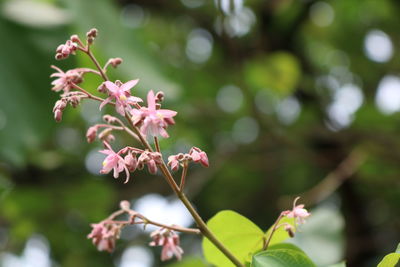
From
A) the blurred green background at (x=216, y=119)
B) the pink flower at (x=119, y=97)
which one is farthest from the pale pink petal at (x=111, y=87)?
the blurred green background at (x=216, y=119)

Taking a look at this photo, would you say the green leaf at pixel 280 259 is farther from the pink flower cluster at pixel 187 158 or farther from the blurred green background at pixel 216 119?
the blurred green background at pixel 216 119

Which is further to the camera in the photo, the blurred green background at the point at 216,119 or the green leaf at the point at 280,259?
the blurred green background at the point at 216,119

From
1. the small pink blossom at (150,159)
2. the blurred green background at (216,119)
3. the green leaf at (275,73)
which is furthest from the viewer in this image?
the green leaf at (275,73)

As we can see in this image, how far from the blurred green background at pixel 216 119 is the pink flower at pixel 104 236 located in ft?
3.81

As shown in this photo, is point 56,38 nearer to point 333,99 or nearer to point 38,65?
point 38,65

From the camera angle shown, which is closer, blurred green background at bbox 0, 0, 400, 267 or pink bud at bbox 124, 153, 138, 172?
pink bud at bbox 124, 153, 138, 172

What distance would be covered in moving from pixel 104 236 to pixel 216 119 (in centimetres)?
186

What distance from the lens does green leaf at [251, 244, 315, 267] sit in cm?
60

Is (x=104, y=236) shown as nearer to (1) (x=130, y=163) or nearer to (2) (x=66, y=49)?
(1) (x=130, y=163)

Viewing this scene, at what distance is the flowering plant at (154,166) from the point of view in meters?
0.60

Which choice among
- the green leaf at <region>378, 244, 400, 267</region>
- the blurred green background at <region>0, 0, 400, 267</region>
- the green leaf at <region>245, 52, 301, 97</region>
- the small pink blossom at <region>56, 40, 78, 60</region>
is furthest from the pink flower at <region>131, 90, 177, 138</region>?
the green leaf at <region>245, 52, 301, 97</region>

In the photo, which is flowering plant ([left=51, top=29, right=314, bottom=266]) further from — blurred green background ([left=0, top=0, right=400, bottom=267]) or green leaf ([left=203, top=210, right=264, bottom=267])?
blurred green background ([left=0, top=0, right=400, bottom=267])

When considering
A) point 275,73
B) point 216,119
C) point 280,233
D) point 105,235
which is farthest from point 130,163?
point 216,119

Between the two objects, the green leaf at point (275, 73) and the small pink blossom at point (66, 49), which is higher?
the small pink blossom at point (66, 49)
